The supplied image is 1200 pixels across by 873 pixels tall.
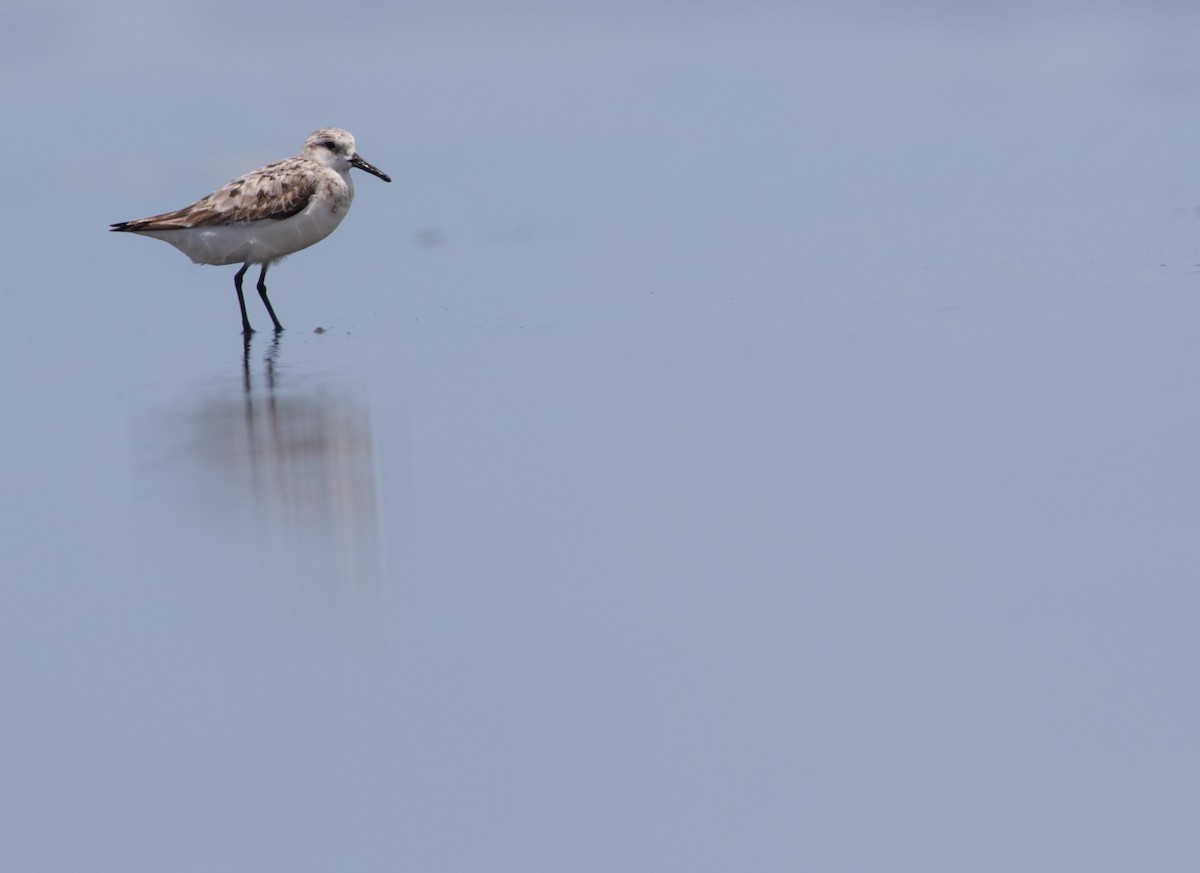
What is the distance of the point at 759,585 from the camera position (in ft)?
15.7

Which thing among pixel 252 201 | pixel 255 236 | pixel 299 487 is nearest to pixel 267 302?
pixel 255 236

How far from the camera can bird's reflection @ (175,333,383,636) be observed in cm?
490

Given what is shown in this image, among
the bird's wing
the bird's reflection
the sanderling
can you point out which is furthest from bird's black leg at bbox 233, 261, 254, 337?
the bird's reflection

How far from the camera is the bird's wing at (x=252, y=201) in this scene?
436 inches

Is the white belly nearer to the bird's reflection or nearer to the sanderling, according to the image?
the sanderling

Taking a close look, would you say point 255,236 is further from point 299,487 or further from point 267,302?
point 299,487

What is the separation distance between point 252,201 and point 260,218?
12 centimetres

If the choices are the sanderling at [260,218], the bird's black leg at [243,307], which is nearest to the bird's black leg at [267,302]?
the sanderling at [260,218]

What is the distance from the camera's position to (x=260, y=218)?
1106 centimetres

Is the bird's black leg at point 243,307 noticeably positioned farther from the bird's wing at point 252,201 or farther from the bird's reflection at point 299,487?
the bird's reflection at point 299,487

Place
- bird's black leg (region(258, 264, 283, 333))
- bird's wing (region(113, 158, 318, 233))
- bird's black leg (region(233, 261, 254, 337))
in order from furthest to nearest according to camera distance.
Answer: bird's wing (region(113, 158, 318, 233))
bird's black leg (region(258, 264, 283, 333))
bird's black leg (region(233, 261, 254, 337))

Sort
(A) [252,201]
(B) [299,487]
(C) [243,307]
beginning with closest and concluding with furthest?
(B) [299,487] < (C) [243,307] < (A) [252,201]

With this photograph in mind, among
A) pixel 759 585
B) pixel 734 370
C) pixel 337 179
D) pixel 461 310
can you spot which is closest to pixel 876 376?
pixel 734 370

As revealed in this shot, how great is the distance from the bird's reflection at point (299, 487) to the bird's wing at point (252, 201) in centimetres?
247
